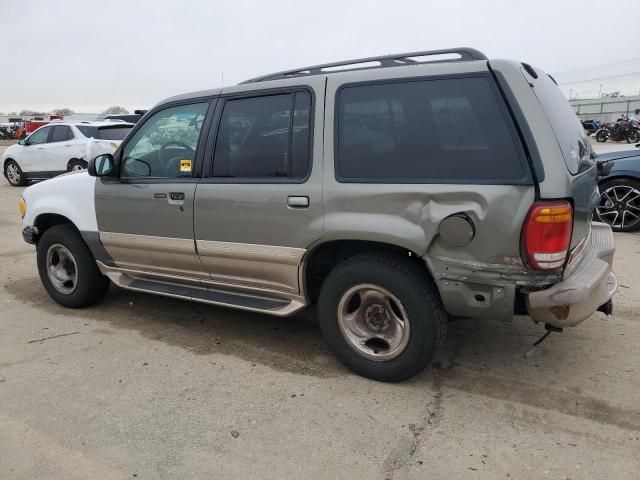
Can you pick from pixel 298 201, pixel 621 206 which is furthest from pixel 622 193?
pixel 298 201

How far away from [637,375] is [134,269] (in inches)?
148

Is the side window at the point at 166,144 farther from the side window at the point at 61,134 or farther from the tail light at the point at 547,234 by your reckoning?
the side window at the point at 61,134

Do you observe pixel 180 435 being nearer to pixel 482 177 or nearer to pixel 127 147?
pixel 482 177

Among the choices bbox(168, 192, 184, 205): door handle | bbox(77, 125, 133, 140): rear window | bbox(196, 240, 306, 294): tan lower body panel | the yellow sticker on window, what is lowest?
bbox(196, 240, 306, 294): tan lower body panel

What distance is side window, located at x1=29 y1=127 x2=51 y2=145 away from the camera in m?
13.3

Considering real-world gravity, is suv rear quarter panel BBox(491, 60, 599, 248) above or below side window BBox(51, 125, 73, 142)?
below

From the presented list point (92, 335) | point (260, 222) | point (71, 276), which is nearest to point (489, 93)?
point (260, 222)

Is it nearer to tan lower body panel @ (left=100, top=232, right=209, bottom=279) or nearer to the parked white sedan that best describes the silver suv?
tan lower body panel @ (left=100, top=232, right=209, bottom=279)

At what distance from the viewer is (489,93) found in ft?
9.04

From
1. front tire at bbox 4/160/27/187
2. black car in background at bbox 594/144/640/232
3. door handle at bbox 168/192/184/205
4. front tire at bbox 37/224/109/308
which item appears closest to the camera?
door handle at bbox 168/192/184/205

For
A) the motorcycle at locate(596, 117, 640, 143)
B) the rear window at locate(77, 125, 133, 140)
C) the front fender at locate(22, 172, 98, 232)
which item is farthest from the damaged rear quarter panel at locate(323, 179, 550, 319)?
the motorcycle at locate(596, 117, 640, 143)

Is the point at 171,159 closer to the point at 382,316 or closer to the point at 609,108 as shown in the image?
the point at 382,316

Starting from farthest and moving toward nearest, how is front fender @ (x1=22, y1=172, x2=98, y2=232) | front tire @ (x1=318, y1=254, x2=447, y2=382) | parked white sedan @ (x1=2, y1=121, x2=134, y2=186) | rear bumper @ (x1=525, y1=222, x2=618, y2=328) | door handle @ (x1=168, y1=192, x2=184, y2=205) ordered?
parked white sedan @ (x1=2, y1=121, x2=134, y2=186)
front fender @ (x1=22, y1=172, x2=98, y2=232)
door handle @ (x1=168, y1=192, x2=184, y2=205)
front tire @ (x1=318, y1=254, x2=447, y2=382)
rear bumper @ (x1=525, y1=222, x2=618, y2=328)

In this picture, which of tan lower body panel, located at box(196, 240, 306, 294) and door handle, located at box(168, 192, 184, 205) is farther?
door handle, located at box(168, 192, 184, 205)
